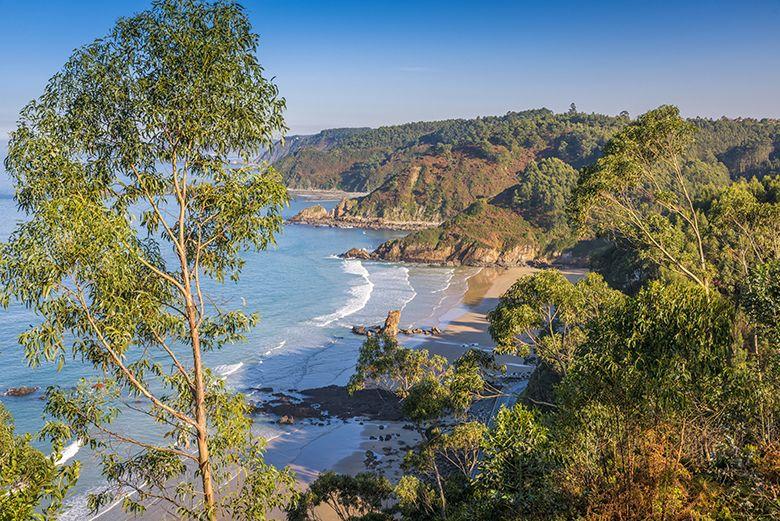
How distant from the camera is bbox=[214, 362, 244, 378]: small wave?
39.4 metres

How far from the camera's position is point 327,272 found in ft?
251

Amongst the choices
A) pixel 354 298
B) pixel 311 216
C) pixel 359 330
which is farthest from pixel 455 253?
pixel 311 216

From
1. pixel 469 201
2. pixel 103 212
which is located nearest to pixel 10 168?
pixel 103 212

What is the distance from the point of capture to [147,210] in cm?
848

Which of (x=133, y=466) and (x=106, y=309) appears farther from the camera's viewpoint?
(x=133, y=466)

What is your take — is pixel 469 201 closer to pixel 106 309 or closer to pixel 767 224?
pixel 767 224

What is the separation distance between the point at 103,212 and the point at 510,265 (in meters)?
83.8

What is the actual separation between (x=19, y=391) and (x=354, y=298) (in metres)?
35.0

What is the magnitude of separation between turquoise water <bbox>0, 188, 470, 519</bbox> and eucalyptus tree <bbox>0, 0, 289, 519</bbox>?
4573mm

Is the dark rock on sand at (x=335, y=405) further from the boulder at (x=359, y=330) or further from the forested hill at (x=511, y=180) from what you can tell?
the forested hill at (x=511, y=180)

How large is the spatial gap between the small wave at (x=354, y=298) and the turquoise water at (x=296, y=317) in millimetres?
102

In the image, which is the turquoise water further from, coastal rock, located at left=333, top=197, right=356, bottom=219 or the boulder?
coastal rock, located at left=333, top=197, right=356, bottom=219

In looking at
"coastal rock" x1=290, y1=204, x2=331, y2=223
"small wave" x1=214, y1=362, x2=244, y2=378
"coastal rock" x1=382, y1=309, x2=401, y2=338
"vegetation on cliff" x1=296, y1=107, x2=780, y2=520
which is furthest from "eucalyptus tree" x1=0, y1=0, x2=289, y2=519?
"coastal rock" x1=290, y1=204, x2=331, y2=223

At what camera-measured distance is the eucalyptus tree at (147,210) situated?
7297 millimetres
